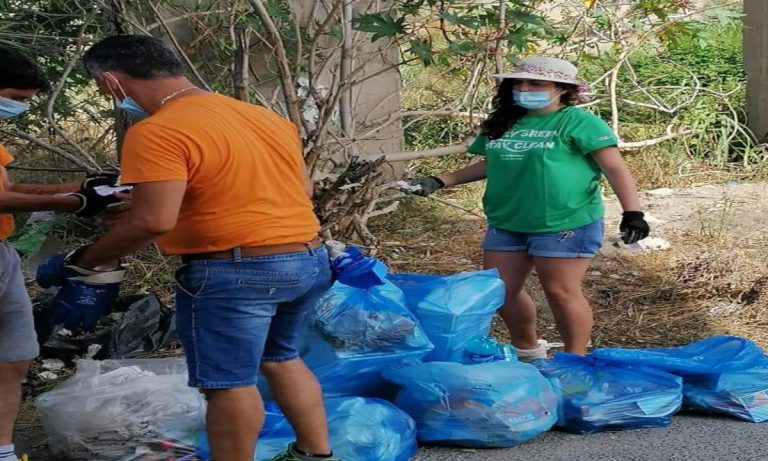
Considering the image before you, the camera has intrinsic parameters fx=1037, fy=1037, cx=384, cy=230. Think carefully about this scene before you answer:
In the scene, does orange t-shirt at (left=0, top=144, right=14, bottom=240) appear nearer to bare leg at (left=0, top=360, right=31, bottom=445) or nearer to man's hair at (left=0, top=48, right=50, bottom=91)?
man's hair at (left=0, top=48, right=50, bottom=91)

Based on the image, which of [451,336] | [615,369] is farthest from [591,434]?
[451,336]

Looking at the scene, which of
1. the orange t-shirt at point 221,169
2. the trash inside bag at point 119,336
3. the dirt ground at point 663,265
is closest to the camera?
the orange t-shirt at point 221,169

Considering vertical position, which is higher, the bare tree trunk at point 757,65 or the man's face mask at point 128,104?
the man's face mask at point 128,104

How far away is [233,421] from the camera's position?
2961 millimetres

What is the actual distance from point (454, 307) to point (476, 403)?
439mm

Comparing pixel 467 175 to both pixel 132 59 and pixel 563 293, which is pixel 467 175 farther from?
pixel 132 59

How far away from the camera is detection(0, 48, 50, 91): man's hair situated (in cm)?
344

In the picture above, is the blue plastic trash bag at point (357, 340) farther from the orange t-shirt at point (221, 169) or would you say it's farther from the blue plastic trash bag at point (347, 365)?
the orange t-shirt at point (221, 169)

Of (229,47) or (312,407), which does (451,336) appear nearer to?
(312,407)

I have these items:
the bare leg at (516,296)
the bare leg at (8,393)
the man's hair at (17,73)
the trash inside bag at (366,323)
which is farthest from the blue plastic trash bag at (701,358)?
the man's hair at (17,73)

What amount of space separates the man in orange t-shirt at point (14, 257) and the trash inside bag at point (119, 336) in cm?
98

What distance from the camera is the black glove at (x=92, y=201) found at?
3350 millimetres

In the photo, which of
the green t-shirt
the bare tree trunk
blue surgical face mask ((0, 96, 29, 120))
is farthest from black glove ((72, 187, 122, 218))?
the bare tree trunk

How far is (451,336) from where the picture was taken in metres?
3.93
